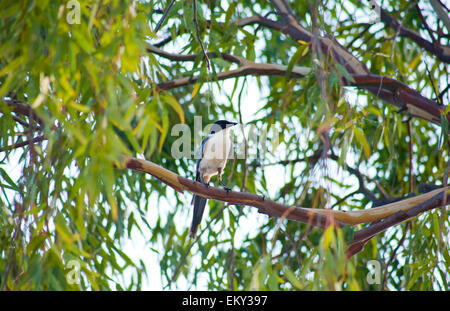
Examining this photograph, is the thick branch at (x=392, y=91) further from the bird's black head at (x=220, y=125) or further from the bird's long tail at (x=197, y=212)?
the bird's long tail at (x=197, y=212)

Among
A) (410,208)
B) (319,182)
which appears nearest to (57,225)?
(319,182)

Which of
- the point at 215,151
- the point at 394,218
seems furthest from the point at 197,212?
the point at 394,218

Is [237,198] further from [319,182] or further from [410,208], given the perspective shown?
[410,208]

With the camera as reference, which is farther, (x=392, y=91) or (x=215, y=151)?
(x=215, y=151)

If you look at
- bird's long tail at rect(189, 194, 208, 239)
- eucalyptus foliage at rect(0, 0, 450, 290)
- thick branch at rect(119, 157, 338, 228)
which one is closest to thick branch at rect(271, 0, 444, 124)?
eucalyptus foliage at rect(0, 0, 450, 290)

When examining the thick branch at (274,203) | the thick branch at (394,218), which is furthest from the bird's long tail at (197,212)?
the thick branch at (394,218)

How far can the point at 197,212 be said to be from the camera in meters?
3.01

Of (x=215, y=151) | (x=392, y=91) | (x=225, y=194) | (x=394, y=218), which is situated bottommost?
(x=394, y=218)

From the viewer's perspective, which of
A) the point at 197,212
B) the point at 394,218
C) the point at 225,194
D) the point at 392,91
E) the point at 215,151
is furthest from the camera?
the point at 215,151

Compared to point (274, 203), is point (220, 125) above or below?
above

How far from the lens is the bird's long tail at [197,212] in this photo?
3.00 m

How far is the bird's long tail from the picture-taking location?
3.00 metres

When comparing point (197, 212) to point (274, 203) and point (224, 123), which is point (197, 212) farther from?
point (274, 203)

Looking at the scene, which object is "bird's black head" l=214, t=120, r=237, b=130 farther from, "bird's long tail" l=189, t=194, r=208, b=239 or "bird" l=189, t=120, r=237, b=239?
"bird's long tail" l=189, t=194, r=208, b=239
